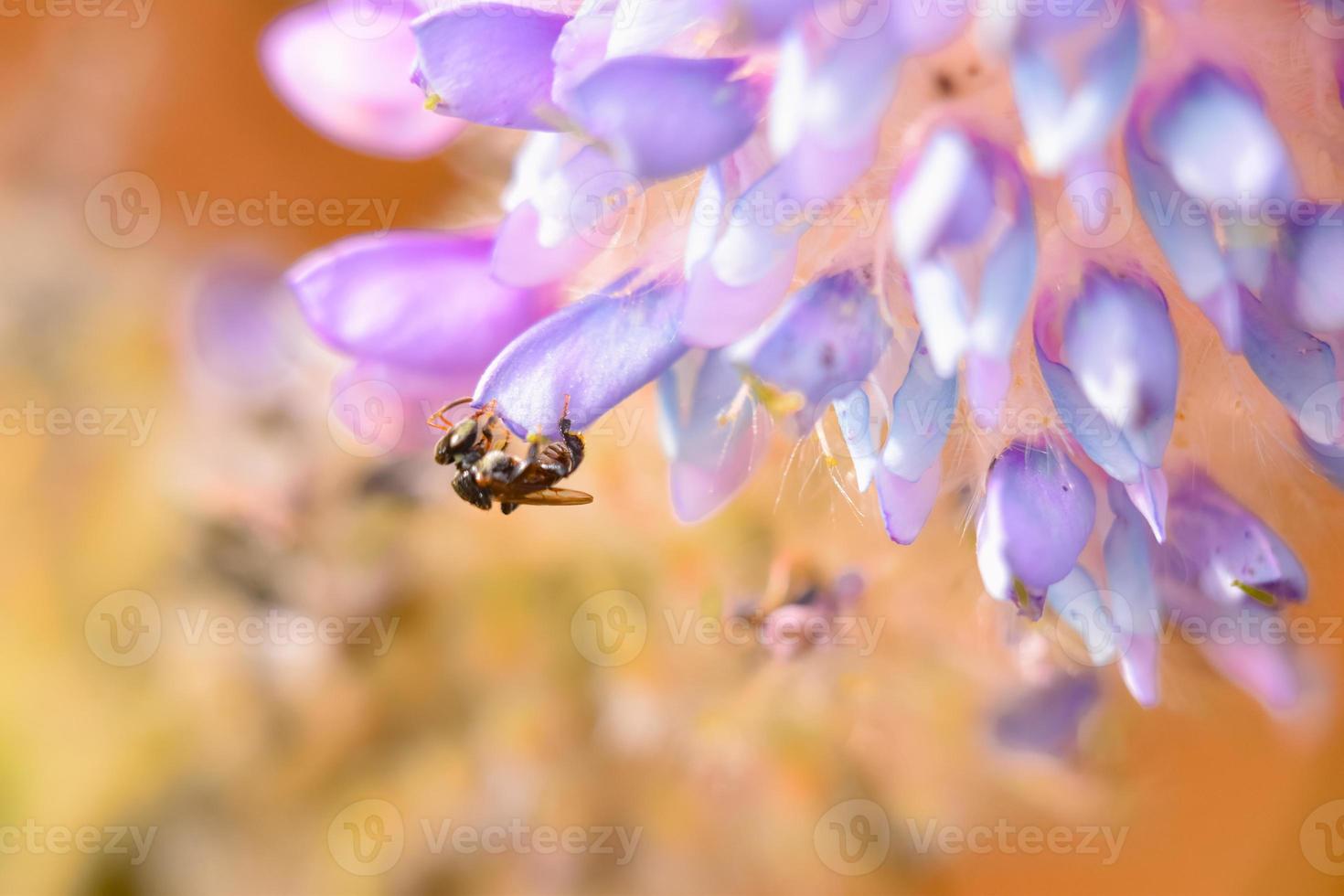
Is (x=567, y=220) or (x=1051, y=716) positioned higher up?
(x=567, y=220)

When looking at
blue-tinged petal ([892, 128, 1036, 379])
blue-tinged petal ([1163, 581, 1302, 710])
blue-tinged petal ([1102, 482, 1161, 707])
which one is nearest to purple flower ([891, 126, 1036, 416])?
blue-tinged petal ([892, 128, 1036, 379])

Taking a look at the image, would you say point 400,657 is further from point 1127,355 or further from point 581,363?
point 1127,355

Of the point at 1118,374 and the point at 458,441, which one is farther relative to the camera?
the point at 458,441

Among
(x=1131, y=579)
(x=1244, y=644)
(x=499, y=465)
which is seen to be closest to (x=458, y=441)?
(x=499, y=465)

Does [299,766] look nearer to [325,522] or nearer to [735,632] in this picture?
[325,522]

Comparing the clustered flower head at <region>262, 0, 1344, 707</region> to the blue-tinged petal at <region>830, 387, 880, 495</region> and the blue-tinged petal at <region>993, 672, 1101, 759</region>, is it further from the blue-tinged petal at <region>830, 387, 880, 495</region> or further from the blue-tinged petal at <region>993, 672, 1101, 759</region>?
the blue-tinged petal at <region>993, 672, 1101, 759</region>

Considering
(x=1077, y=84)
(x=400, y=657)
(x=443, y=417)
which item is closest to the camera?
(x=1077, y=84)
